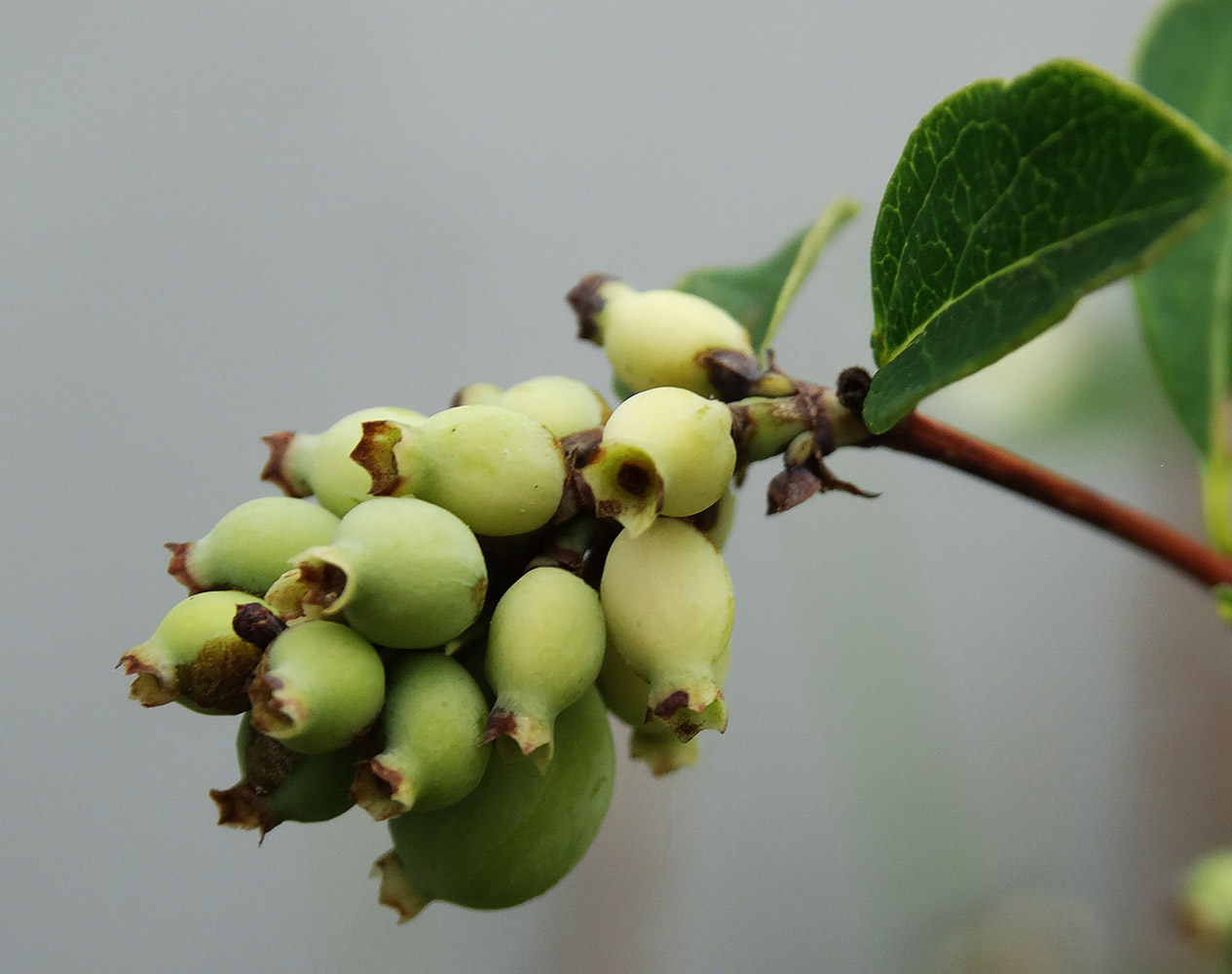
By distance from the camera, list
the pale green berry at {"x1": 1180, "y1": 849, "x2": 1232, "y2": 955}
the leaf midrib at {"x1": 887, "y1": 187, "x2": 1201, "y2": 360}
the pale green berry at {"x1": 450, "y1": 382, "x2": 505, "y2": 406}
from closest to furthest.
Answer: the leaf midrib at {"x1": 887, "y1": 187, "x2": 1201, "y2": 360}
the pale green berry at {"x1": 450, "y1": 382, "x2": 505, "y2": 406}
the pale green berry at {"x1": 1180, "y1": 849, "x2": 1232, "y2": 955}

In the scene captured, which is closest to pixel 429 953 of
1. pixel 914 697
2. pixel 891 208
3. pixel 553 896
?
pixel 553 896

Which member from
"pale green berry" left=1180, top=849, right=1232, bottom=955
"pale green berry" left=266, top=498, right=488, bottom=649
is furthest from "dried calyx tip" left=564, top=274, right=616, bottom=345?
"pale green berry" left=1180, top=849, right=1232, bottom=955

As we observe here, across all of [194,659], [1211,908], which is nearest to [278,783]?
[194,659]

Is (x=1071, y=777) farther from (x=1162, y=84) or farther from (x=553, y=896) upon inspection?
(x=1162, y=84)

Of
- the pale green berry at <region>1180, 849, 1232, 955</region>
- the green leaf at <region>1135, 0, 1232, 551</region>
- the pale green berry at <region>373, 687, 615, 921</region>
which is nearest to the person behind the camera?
the pale green berry at <region>373, 687, 615, 921</region>

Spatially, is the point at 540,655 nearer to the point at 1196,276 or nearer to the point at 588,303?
the point at 588,303

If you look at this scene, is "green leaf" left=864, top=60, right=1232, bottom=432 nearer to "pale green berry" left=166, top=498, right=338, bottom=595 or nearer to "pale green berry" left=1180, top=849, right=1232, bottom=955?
"pale green berry" left=166, top=498, right=338, bottom=595

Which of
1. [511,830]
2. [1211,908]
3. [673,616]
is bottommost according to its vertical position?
[1211,908]
